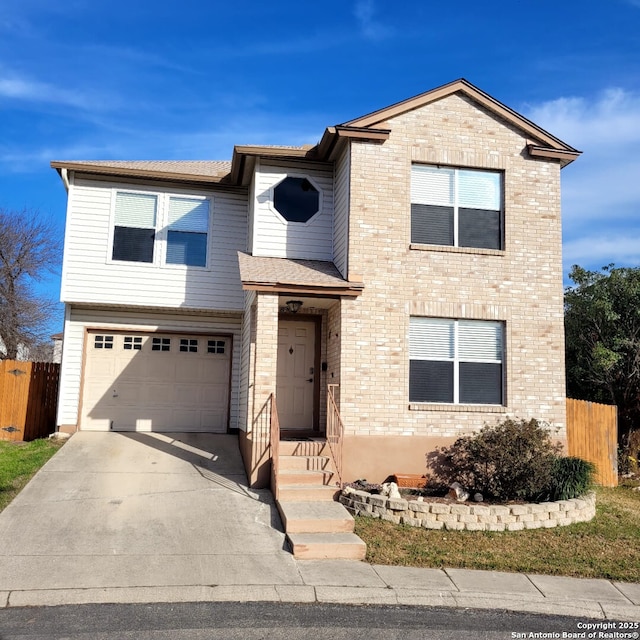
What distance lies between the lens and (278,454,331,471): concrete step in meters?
9.97

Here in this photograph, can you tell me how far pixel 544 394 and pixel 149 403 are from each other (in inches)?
315

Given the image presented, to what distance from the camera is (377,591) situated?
6.57 meters

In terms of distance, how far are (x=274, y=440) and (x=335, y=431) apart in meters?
1.16

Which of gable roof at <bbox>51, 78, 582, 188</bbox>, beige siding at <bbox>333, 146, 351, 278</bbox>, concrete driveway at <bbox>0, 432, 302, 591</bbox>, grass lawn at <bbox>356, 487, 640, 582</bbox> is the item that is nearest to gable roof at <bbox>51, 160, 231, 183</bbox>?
gable roof at <bbox>51, 78, 582, 188</bbox>

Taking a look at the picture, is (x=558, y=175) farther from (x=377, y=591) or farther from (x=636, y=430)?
(x=377, y=591)

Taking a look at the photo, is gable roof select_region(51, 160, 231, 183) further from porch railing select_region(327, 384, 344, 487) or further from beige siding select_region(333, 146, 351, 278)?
porch railing select_region(327, 384, 344, 487)

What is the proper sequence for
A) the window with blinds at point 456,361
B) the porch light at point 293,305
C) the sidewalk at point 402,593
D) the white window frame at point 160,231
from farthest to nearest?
1. the white window frame at point 160,231
2. the porch light at point 293,305
3. the window with blinds at point 456,361
4. the sidewalk at point 402,593

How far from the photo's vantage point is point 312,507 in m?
8.80

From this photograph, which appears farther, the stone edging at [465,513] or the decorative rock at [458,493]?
the decorative rock at [458,493]

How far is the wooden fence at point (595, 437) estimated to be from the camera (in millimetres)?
12930

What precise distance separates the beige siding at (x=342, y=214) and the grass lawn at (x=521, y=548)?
4595 millimetres

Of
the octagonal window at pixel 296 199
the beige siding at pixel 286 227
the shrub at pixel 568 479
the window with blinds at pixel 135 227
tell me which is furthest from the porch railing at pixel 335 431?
the window with blinds at pixel 135 227

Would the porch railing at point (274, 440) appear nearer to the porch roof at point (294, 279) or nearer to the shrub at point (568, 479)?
the porch roof at point (294, 279)

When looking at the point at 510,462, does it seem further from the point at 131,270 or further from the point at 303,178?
the point at 131,270
